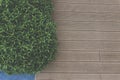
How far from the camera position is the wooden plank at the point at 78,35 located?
2.34m

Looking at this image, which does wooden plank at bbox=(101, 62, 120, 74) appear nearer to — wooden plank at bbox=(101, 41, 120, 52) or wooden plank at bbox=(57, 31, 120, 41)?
wooden plank at bbox=(101, 41, 120, 52)

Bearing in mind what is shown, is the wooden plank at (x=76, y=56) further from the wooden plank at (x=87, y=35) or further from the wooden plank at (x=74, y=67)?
the wooden plank at (x=87, y=35)

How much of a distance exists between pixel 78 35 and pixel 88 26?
5.0 inches

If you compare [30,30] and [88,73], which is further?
[88,73]

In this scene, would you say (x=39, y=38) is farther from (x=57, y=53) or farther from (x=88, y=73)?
(x=88, y=73)

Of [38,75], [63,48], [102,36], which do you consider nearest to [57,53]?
[63,48]

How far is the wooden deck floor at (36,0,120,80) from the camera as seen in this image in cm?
225

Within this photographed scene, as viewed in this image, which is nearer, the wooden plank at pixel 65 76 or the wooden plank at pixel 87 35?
the wooden plank at pixel 65 76

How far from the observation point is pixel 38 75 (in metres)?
2.22

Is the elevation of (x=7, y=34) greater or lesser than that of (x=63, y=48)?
greater

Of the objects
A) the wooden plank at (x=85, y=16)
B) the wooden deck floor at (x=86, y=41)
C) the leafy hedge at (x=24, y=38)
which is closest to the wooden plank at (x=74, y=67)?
the wooden deck floor at (x=86, y=41)

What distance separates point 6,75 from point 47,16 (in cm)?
60

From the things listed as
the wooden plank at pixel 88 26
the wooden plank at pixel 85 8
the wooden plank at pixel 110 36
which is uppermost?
the wooden plank at pixel 85 8

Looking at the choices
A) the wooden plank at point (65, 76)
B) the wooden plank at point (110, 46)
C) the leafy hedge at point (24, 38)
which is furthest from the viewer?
the wooden plank at point (110, 46)
